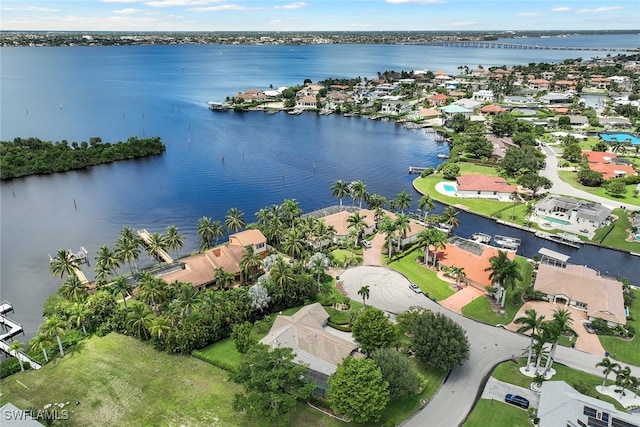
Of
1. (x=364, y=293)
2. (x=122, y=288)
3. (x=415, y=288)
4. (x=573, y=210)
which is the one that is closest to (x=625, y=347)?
(x=415, y=288)

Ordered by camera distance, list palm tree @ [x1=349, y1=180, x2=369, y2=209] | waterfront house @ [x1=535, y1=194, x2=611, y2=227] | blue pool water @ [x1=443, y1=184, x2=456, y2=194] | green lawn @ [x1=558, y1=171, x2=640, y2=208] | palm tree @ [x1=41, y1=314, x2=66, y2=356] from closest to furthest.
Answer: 1. palm tree @ [x1=41, y1=314, x2=66, y2=356]
2. waterfront house @ [x1=535, y1=194, x2=611, y2=227]
3. palm tree @ [x1=349, y1=180, x2=369, y2=209]
4. green lawn @ [x1=558, y1=171, x2=640, y2=208]
5. blue pool water @ [x1=443, y1=184, x2=456, y2=194]

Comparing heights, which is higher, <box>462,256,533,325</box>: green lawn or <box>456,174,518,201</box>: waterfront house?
<box>456,174,518,201</box>: waterfront house

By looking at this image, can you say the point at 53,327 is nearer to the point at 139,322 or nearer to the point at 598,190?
the point at 139,322

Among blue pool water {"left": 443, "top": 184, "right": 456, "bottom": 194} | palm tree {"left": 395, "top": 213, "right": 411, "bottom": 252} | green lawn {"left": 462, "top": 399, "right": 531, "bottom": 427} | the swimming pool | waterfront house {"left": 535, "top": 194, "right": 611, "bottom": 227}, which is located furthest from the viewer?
blue pool water {"left": 443, "top": 184, "right": 456, "bottom": 194}

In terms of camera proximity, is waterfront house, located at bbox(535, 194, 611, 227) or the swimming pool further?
the swimming pool

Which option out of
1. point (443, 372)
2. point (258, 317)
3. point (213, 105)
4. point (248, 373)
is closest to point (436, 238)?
point (443, 372)

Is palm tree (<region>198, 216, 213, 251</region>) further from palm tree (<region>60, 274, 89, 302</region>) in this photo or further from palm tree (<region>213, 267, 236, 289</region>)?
palm tree (<region>60, 274, 89, 302</region>)

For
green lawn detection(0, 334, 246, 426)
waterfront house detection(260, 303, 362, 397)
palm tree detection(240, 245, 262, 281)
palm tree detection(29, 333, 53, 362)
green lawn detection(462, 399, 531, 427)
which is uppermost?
palm tree detection(240, 245, 262, 281)

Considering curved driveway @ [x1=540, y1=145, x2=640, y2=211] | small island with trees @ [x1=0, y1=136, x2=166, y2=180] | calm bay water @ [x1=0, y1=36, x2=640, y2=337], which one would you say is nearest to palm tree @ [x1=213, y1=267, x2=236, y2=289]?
calm bay water @ [x1=0, y1=36, x2=640, y2=337]
